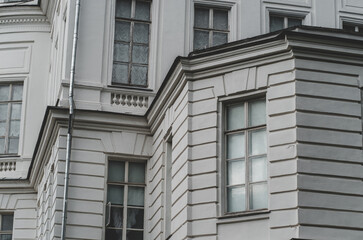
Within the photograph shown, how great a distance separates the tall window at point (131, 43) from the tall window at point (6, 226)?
784 cm

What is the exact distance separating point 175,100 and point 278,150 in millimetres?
4091

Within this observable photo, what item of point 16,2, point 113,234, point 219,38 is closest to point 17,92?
point 16,2

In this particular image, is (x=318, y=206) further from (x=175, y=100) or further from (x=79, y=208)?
(x=79, y=208)

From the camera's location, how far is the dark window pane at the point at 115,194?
2420cm

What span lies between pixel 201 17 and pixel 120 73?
324 centimetres

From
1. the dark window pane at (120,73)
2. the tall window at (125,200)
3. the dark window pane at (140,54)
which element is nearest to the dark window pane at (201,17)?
the dark window pane at (140,54)

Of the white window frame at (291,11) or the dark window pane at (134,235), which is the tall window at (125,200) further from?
the white window frame at (291,11)

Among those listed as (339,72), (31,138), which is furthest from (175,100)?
(31,138)

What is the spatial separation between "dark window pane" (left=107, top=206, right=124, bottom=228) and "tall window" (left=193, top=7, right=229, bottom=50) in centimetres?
556

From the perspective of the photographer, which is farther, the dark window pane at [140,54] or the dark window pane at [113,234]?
the dark window pane at [140,54]

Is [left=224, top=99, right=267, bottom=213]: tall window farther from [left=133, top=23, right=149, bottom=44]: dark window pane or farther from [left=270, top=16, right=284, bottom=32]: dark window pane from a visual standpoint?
[left=270, top=16, right=284, bottom=32]: dark window pane

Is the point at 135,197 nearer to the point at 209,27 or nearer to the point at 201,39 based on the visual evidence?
the point at 201,39

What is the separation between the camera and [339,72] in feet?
63.6

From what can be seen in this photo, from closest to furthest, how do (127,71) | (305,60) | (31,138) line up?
1. (305,60)
2. (127,71)
3. (31,138)
